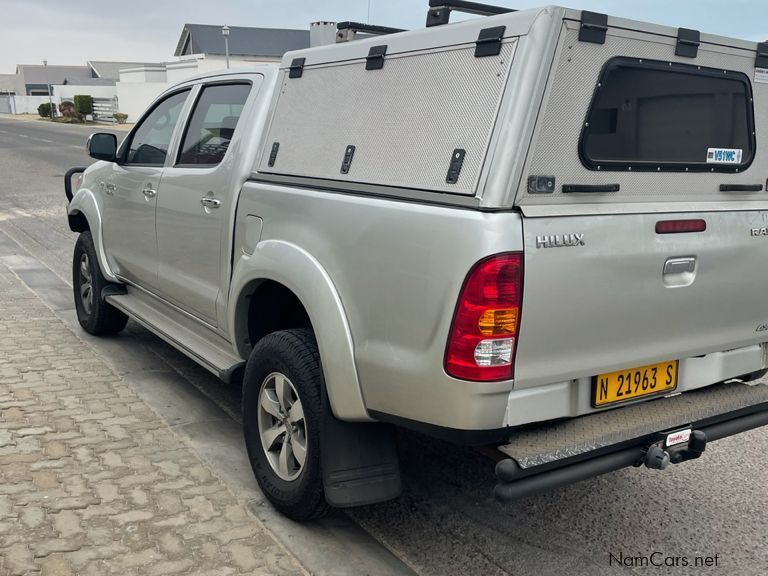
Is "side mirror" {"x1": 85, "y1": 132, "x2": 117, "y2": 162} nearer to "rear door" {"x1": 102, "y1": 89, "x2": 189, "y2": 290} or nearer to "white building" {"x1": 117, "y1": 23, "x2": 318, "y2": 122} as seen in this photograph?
"rear door" {"x1": 102, "y1": 89, "x2": 189, "y2": 290}

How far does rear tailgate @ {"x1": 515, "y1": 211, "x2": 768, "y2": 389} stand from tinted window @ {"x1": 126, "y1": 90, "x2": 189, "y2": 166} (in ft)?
9.84

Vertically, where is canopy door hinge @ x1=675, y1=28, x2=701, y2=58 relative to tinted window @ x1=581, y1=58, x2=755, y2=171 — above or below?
above

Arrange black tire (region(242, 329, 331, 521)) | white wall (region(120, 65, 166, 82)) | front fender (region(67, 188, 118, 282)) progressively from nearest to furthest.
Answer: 1. black tire (region(242, 329, 331, 521))
2. front fender (region(67, 188, 118, 282))
3. white wall (region(120, 65, 166, 82))

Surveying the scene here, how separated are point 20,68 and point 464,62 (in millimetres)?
115517

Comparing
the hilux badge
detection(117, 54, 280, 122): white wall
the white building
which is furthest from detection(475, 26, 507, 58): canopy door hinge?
the white building

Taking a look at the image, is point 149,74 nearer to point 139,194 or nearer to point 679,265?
point 139,194

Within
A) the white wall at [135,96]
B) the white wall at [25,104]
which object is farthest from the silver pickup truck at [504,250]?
the white wall at [25,104]

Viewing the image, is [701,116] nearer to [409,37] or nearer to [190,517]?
[409,37]

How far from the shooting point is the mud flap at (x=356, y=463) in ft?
10.2

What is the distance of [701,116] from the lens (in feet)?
10.6

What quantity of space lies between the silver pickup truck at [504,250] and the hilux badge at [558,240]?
1cm

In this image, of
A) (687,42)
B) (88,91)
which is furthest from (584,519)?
(88,91)

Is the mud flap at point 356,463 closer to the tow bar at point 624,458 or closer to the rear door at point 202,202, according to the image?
the tow bar at point 624,458

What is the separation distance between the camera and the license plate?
2.99 m
